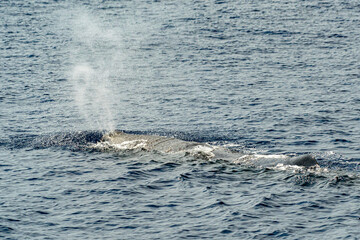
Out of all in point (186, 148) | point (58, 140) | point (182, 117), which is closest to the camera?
point (186, 148)

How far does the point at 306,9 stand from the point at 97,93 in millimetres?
41520

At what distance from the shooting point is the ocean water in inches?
1059

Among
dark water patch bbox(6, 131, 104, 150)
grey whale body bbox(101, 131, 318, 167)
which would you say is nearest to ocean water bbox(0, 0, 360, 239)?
dark water patch bbox(6, 131, 104, 150)

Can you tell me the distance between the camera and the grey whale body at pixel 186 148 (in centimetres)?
3268

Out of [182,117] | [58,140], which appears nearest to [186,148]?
[182,117]

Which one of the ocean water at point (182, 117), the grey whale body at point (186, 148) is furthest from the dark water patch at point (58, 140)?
the grey whale body at point (186, 148)

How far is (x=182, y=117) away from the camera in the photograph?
46.2 meters

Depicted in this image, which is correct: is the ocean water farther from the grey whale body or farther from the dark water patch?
the grey whale body

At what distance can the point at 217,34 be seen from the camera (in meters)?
75.8

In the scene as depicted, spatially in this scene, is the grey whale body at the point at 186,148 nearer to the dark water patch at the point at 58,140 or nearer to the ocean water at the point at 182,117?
the ocean water at the point at 182,117

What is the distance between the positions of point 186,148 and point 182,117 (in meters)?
8.86

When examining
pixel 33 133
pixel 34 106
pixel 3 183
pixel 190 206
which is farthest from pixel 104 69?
pixel 190 206

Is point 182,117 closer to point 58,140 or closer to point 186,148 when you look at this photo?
point 186,148

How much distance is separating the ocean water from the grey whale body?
2.76ft
